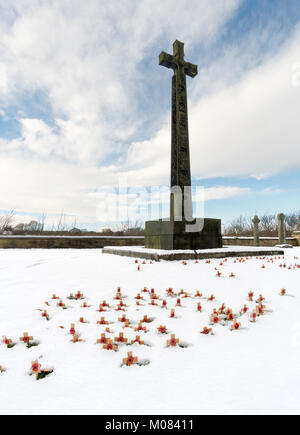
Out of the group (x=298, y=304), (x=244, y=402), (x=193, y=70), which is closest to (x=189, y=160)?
(x=193, y=70)

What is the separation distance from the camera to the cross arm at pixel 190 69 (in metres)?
10.0

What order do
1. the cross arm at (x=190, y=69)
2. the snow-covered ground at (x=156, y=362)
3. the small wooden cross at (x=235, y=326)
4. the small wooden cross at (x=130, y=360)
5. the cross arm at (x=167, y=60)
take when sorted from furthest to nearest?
the cross arm at (x=190, y=69), the cross arm at (x=167, y=60), the small wooden cross at (x=235, y=326), the small wooden cross at (x=130, y=360), the snow-covered ground at (x=156, y=362)

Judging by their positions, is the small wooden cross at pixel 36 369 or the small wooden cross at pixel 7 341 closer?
the small wooden cross at pixel 36 369

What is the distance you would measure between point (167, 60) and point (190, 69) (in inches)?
39.9

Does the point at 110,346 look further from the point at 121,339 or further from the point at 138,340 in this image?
the point at 138,340

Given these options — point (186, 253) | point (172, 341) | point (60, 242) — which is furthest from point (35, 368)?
point (60, 242)

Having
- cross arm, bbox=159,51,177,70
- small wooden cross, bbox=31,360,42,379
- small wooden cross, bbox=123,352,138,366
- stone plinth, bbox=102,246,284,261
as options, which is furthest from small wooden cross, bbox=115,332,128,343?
cross arm, bbox=159,51,177,70

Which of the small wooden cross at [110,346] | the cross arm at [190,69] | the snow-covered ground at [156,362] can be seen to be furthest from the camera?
the cross arm at [190,69]

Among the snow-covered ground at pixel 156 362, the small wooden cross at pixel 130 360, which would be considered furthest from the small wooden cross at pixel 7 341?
the small wooden cross at pixel 130 360

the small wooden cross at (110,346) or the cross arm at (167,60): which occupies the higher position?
the cross arm at (167,60)

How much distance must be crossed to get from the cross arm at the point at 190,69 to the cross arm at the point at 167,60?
0.46m

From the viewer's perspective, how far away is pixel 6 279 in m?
4.61

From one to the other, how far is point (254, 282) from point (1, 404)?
3979mm

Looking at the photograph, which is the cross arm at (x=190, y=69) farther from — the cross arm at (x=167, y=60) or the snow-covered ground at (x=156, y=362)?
the snow-covered ground at (x=156, y=362)
